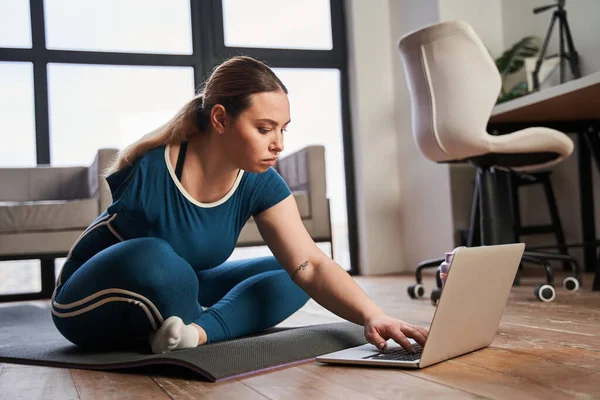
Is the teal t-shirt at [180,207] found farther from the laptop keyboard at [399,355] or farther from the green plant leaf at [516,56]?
the green plant leaf at [516,56]

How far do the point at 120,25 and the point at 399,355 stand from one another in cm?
373

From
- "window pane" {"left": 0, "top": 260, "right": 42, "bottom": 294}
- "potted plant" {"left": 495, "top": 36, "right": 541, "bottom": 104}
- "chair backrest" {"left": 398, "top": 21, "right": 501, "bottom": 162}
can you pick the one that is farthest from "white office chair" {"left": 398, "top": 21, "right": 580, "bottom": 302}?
"window pane" {"left": 0, "top": 260, "right": 42, "bottom": 294}

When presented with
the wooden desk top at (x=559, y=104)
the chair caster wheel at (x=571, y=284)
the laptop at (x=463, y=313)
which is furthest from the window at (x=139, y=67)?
the laptop at (x=463, y=313)

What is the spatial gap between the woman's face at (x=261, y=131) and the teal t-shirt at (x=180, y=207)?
0.49ft

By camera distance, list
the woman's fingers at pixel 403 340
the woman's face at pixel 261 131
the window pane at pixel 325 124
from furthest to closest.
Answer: the window pane at pixel 325 124
the woman's face at pixel 261 131
the woman's fingers at pixel 403 340

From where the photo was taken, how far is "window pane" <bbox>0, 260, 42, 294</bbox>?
4020 millimetres

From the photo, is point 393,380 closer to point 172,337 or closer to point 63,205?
point 172,337

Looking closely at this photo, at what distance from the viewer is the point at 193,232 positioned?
1.44 metres

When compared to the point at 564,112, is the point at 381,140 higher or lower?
higher

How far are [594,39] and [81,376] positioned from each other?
335 centimetres

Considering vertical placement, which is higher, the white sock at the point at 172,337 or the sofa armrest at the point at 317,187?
the sofa armrest at the point at 317,187

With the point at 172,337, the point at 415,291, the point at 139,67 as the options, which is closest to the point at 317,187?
the point at 415,291

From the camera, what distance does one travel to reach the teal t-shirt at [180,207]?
4.58 feet

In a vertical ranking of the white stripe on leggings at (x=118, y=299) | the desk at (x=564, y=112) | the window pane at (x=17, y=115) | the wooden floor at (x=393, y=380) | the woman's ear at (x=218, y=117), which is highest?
the window pane at (x=17, y=115)
